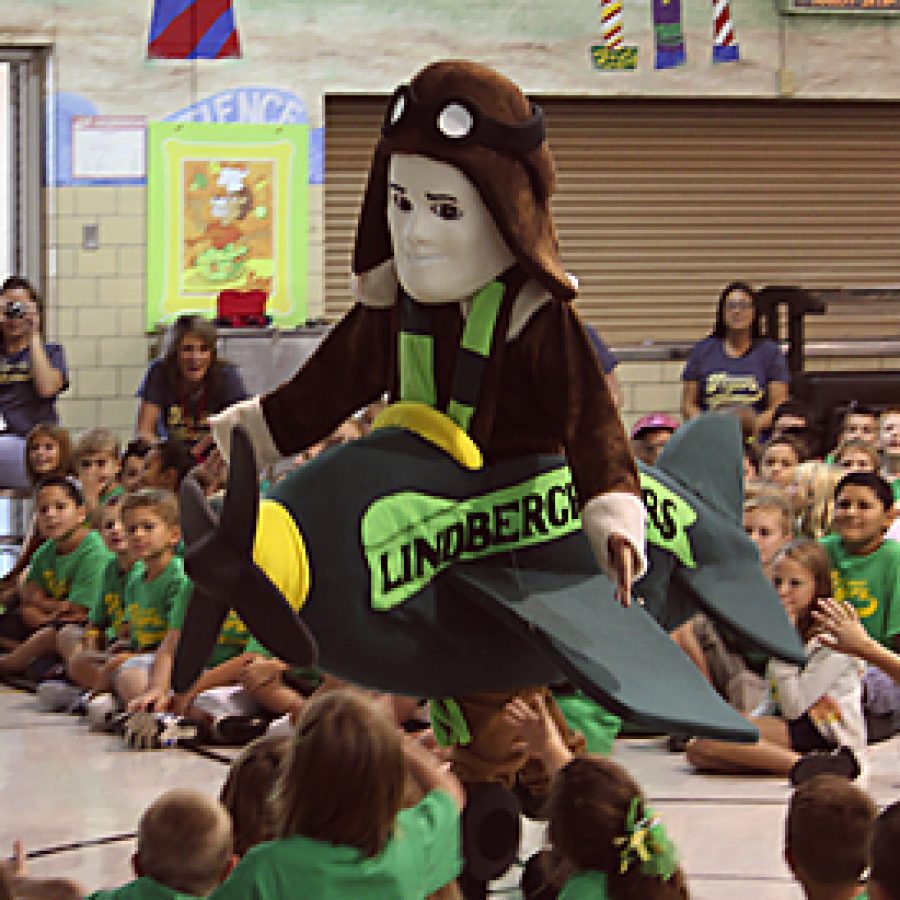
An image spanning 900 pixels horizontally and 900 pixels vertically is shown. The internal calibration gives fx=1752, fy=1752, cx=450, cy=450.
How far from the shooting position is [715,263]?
9.92m

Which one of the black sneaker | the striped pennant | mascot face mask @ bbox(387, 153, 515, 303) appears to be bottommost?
the black sneaker

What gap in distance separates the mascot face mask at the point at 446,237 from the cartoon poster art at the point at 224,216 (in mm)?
6432

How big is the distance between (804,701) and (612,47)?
5.96 metres

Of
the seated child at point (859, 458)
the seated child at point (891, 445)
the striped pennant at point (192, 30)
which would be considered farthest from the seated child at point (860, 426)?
the striped pennant at point (192, 30)

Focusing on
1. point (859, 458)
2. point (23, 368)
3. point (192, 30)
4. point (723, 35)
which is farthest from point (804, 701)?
point (723, 35)

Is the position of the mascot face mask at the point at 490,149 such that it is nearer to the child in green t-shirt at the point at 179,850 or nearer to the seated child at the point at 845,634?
the child in green t-shirt at the point at 179,850

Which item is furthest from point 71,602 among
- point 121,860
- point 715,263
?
point 715,263

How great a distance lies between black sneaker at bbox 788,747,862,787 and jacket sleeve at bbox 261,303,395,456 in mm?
1604

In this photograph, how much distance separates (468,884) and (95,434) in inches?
150

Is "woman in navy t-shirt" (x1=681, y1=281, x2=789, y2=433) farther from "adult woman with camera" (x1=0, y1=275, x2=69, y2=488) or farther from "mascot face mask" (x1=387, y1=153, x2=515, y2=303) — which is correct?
"mascot face mask" (x1=387, y1=153, x2=515, y2=303)

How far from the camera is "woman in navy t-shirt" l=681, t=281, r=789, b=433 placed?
7168 mm

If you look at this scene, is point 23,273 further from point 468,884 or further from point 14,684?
point 468,884

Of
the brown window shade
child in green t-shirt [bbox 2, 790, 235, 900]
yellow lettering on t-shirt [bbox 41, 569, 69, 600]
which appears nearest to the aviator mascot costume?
child in green t-shirt [bbox 2, 790, 235, 900]

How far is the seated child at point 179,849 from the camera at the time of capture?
2.36 m
